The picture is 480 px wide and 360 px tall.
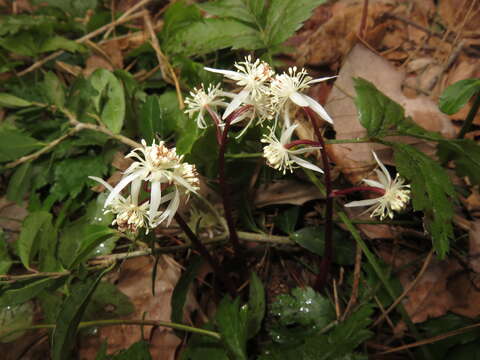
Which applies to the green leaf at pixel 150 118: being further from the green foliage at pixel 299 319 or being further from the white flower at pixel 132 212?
the green foliage at pixel 299 319

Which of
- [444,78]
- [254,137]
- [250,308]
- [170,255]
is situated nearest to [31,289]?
[170,255]

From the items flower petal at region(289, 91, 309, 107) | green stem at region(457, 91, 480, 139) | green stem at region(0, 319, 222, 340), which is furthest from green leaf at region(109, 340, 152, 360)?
green stem at region(457, 91, 480, 139)

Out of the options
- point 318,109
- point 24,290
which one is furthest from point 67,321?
point 318,109

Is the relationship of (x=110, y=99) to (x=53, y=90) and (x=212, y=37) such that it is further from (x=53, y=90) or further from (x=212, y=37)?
(x=212, y=37)

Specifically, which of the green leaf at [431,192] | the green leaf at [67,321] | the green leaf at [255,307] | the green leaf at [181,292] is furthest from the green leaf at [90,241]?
the green leaf at [431,192]

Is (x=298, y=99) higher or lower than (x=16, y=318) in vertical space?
higher
